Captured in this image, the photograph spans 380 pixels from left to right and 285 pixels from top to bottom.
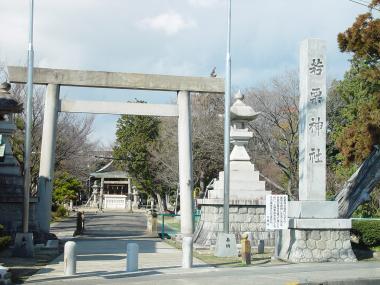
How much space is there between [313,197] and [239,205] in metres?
5.16

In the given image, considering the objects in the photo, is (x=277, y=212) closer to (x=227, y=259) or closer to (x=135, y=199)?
(x=227, y=259)

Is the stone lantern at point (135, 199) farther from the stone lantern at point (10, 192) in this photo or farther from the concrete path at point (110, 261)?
the stone lantern at point (10, 192)

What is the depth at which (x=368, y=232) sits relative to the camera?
1970cm

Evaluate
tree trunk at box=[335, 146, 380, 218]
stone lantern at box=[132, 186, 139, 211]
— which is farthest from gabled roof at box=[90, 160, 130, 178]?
tree trunk at box=[335, 146, 380, 218]

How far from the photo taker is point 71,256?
44.7ft

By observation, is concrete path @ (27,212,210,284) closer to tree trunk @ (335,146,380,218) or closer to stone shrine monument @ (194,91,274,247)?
stone shrine monument @ (194,91,274,247)

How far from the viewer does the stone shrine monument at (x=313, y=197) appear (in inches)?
672

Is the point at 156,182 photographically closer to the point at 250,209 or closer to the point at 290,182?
the point at 290,182

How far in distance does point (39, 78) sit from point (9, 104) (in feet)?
20.6

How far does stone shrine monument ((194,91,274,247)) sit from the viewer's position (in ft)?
72.1

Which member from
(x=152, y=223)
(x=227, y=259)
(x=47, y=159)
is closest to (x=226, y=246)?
(x=227, y=259)

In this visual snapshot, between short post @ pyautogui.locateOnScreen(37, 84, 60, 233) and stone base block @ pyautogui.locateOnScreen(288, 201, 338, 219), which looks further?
short post @ pyautogui.locateOnScreen(37, 84, 60, 233)

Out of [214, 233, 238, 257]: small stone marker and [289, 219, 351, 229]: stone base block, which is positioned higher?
[289, 219, 351, 229]: stone base block

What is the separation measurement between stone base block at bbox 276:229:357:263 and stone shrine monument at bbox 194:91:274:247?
464cm
